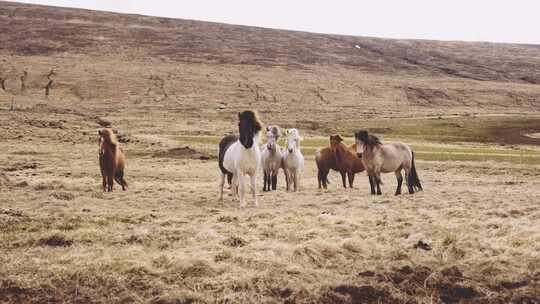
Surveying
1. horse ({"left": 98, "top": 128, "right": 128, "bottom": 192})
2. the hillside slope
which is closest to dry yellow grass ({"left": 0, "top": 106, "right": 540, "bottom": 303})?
horse ({"left": 98, "top": 128, "right": 128, "bottom": 192})

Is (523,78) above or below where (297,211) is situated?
above

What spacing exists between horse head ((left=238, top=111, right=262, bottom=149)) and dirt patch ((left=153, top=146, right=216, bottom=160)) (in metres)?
16.9

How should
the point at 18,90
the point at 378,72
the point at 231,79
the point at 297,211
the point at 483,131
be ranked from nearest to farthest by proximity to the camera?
1. the point at 297,211
2. the point at 483,131
3. the point at 18,90
4. the point at 231,79
5. the point at 378,72

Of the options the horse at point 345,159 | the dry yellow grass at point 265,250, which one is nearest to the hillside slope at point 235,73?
the horse at point 345,159

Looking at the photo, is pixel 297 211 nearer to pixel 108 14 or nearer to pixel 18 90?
pixel 18 90

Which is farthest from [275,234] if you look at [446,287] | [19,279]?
[19,279]

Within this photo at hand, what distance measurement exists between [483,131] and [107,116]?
4224cm

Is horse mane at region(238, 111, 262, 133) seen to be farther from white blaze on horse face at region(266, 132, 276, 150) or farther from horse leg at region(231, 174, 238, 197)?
white blaze on horse face at region(266, 132, 276, 150)

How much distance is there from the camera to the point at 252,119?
12438mm

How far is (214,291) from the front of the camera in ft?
20.4

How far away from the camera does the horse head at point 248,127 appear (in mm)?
12273

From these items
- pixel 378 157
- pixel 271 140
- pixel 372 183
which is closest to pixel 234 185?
pixel 271 140

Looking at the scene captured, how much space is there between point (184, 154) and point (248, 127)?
18.7 metres

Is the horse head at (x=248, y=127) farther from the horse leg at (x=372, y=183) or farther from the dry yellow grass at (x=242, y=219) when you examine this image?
the horse leg at (x=372, y=183)
